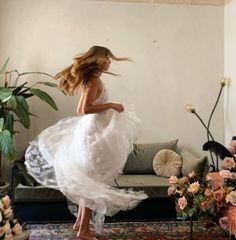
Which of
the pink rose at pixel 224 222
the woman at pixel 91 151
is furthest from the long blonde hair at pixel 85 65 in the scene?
the pink rose at pixel 224 222

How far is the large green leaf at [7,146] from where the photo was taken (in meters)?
3.41

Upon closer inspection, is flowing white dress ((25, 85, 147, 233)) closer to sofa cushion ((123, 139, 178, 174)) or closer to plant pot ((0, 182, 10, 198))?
plant pot ((0, 182, 10, 198))

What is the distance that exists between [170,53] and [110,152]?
203 cm

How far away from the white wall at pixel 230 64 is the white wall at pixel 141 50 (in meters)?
0.09

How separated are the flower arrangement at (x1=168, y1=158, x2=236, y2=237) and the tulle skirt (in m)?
0.51

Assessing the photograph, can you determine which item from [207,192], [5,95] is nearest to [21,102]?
[5,95]

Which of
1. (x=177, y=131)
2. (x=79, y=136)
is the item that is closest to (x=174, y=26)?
(x=177, y=131)

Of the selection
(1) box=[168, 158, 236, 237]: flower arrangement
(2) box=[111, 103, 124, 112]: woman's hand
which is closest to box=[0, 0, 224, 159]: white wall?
(2) box=[111, 103, 124, 112]: woman's hand

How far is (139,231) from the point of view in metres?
3.26

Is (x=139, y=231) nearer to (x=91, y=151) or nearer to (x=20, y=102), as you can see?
(x=91, y=151)

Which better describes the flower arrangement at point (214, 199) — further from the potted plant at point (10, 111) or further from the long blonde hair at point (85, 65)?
the potted plant at point (10, 111)

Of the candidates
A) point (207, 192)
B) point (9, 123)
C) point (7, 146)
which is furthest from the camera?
point (9, 123)

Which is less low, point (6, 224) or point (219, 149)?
point (219, 149)

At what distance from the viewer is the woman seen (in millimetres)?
2855
